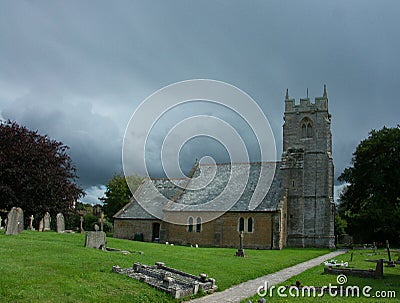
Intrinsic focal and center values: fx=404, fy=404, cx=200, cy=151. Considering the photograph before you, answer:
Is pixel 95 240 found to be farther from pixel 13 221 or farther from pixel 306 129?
pixel 306 129

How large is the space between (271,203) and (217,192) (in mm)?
5940

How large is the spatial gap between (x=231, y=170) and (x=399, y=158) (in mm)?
19105

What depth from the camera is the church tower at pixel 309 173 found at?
137 feet

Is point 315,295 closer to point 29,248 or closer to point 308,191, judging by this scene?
point 29,248

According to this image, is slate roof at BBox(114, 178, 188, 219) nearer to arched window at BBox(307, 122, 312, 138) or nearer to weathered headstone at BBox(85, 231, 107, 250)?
arched window at BBox(307, 122, 312, 138)

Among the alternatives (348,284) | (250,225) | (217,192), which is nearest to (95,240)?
(348,284)

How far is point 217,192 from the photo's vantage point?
42.8 m

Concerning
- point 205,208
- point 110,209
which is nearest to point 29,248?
point 205,208

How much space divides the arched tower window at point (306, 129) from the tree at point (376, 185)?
805 centimetres

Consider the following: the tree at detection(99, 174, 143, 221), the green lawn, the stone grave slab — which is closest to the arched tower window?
the green lawn

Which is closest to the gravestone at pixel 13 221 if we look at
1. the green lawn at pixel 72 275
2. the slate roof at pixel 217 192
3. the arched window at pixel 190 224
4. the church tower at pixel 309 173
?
the green lawn at pixel 72 275

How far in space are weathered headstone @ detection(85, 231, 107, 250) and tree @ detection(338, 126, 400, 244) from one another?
32830mm

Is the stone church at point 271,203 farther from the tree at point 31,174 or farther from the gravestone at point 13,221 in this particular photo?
the gravestone at point 13,221

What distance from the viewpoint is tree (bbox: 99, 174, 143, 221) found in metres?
68.4
